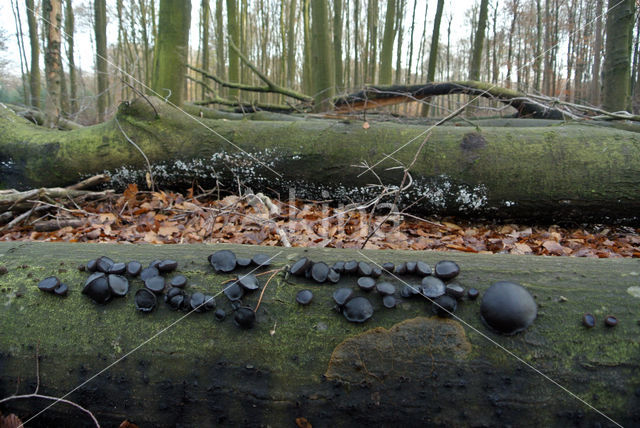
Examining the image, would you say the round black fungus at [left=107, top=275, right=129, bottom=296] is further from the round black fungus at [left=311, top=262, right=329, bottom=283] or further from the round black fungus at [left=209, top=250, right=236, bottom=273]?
the round black fungus at [left=311, top=262, right=329, bottom=283]

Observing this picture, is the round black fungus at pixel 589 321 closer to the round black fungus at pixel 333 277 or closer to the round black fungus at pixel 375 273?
the round black fungus at pixel 375 273

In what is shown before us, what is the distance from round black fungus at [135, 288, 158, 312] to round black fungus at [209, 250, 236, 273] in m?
0.27

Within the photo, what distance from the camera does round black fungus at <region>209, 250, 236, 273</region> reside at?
5.14ft

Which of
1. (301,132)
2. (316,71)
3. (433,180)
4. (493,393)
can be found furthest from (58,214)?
(316,71)

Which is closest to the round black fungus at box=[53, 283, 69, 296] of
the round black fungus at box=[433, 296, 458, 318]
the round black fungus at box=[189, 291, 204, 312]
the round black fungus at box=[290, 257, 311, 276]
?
the round black fungus at box=[189, 291, 204, 312]

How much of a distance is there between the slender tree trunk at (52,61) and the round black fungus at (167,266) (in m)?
5.82

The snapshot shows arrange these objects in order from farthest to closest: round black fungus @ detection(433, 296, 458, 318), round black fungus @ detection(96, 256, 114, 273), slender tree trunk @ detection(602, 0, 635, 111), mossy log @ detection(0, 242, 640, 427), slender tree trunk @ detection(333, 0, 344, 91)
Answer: slender tree trunk @ detection(333, 0, 344, 91), slender tree trunk @ detection(602, 0, 635, 111), round black fungus @ detection(96, 256, 114, 273), round black fungus @ detection(433, 296, 458, 318), mossy log @ detection(0, 242, 640, 427)

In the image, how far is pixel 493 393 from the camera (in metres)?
1.23

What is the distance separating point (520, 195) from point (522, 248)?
721 mm

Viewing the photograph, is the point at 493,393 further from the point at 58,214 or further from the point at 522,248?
the point at 58,214

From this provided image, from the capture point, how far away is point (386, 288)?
140 centimetres

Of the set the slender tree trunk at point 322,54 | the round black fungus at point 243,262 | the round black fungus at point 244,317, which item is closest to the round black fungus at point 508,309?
the round black fungus at point 244,317

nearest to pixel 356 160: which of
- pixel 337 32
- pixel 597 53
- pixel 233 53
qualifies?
pixel 337 32

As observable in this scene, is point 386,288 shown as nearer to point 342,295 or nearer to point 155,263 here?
point 342,295
